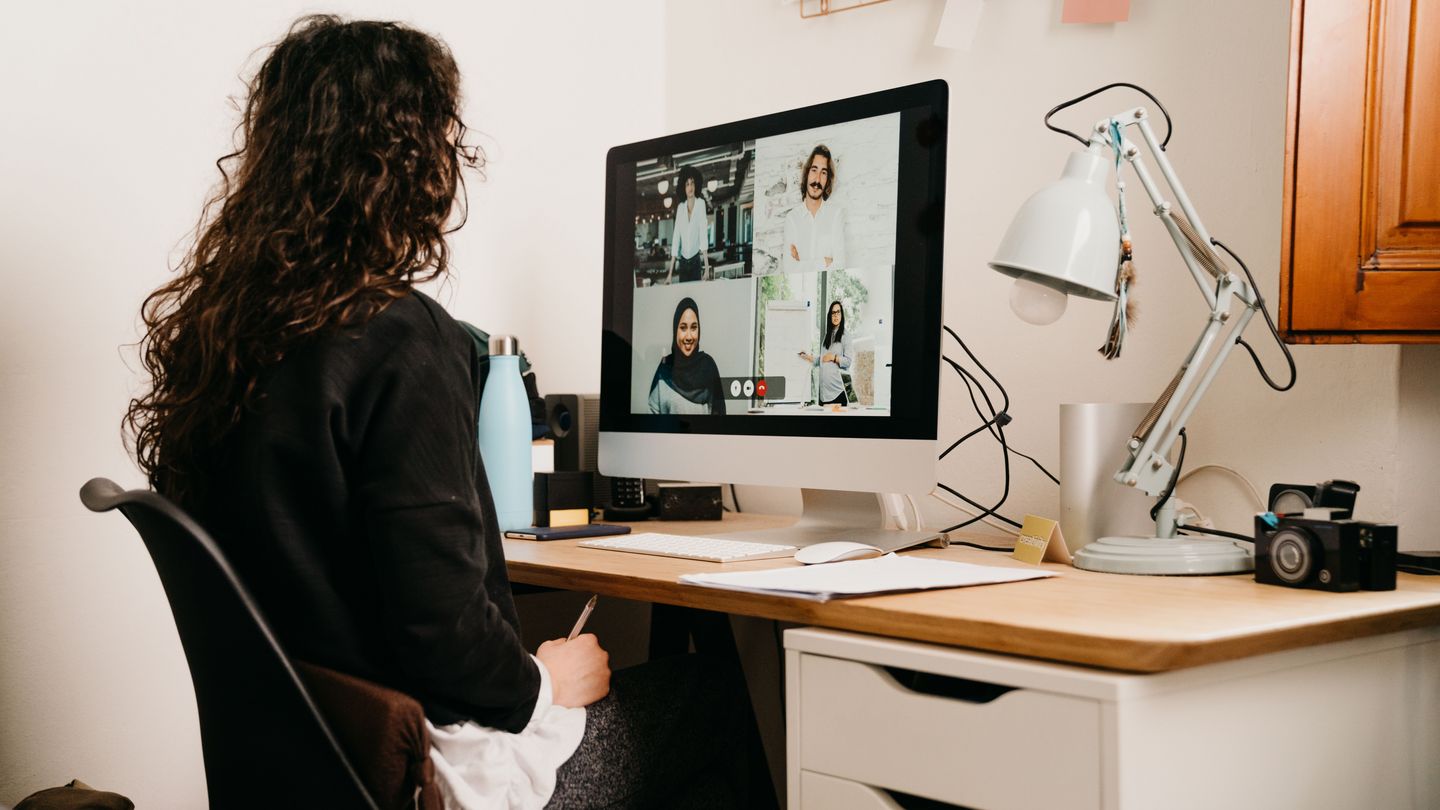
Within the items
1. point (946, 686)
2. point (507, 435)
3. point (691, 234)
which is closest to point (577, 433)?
point (507, 435)

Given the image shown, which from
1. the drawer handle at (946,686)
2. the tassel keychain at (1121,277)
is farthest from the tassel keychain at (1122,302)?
the drawer handle at (946,686)

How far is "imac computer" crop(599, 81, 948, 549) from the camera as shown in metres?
1.34

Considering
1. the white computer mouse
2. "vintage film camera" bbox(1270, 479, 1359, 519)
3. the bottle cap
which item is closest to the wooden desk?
"vintage film camera" bbox(1270, 479, 1359, 519)

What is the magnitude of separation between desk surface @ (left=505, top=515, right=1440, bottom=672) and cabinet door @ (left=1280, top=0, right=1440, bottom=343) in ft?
0.97

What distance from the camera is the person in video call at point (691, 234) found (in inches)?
61.6

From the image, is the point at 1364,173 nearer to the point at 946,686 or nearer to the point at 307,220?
the point at 946,686

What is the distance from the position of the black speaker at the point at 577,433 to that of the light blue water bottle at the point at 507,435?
0.61 ft

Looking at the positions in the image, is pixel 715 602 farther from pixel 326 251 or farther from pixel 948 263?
pixel 948 263

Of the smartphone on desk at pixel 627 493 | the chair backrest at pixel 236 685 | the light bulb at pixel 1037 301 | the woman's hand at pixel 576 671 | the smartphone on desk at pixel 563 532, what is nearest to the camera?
the chair backrest at pixel 236 685

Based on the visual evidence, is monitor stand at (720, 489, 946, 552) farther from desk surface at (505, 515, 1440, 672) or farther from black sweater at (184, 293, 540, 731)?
black sweater at (184, 293, 540, 731)

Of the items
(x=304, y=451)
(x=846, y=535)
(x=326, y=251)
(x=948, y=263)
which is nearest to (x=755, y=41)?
(x=948, y=263)

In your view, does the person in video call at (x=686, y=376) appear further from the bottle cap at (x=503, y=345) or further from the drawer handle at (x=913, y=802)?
the drawer handle at (x=913, y=802)

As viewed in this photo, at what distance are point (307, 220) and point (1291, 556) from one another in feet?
3.22

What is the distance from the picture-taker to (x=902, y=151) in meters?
1.36
